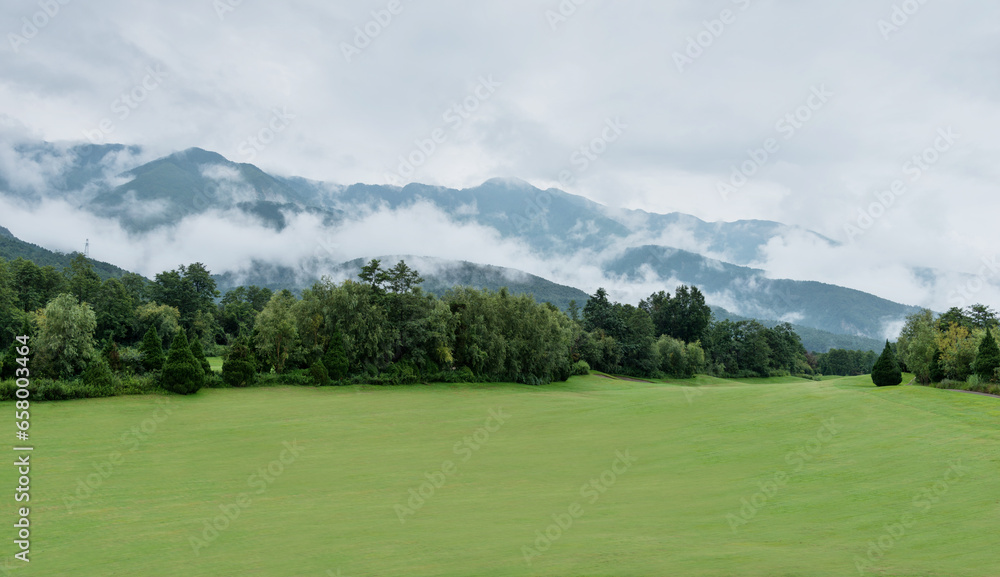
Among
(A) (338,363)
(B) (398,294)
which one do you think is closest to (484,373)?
(B) (398,294)

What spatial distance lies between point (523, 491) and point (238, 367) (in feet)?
107

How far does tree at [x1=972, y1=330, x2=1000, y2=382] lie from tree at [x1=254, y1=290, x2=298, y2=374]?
4822 centimetres

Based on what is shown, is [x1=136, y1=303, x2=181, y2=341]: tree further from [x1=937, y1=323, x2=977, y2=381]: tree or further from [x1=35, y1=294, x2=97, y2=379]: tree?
[x1=937, y1=323, x2=977, y2=381]: tree

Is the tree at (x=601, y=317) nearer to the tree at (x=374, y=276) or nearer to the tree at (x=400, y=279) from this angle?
the tree at (x=400, y=279)

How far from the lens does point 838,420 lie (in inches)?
1029

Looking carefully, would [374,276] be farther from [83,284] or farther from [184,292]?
[184,292]

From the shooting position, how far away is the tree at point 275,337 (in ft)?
150

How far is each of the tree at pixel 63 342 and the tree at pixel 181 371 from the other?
4.39m

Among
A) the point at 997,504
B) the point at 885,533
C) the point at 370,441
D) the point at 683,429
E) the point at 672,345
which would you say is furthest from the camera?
the point at 672,345

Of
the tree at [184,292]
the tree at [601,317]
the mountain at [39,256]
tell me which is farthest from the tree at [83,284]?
the mountain at [39,256]

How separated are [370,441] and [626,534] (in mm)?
16048

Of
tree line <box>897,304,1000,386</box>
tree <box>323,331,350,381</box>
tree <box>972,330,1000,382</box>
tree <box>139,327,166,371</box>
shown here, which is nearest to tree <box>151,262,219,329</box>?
tree <box>323,331,350,381</box>

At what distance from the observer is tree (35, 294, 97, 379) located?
3306 cm

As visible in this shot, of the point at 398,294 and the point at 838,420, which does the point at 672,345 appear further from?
the point at 838,420
